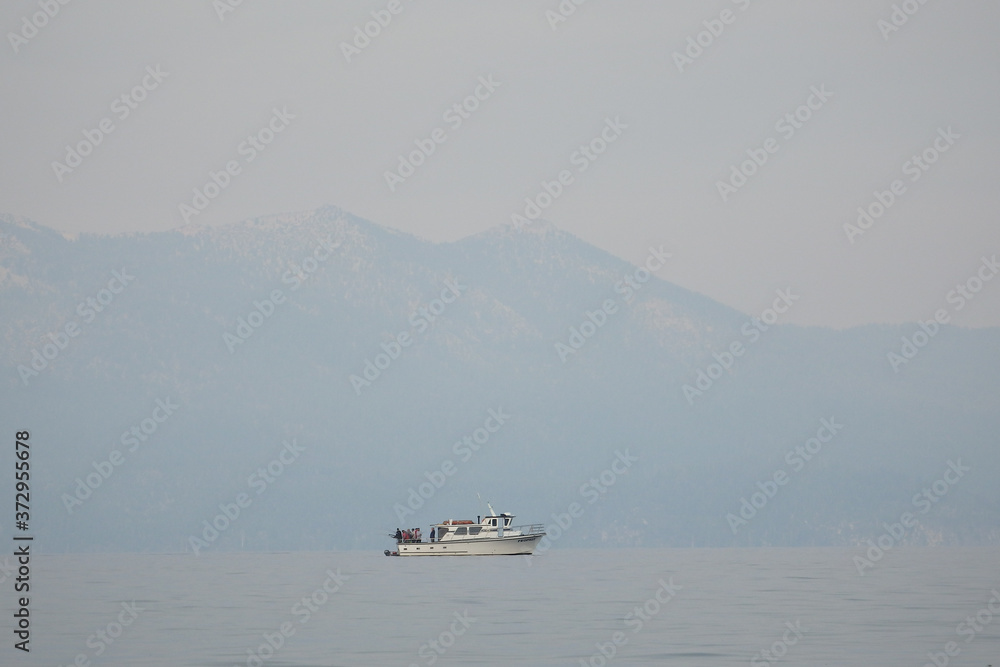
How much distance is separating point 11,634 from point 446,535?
79788 millimetres

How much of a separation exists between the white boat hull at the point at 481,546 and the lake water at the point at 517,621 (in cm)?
3681

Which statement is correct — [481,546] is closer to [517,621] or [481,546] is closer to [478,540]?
[478,540]

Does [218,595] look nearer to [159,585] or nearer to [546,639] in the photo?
[159,585]

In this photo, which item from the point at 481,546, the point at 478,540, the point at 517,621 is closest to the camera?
the point at 517,621

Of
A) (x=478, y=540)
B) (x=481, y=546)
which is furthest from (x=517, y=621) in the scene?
(x=481, y=546)

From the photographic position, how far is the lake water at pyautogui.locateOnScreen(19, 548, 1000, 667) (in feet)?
147

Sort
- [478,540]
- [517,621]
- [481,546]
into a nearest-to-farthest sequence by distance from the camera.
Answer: [517,621]
[478,540]
[481,546]

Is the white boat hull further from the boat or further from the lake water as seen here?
the lake water

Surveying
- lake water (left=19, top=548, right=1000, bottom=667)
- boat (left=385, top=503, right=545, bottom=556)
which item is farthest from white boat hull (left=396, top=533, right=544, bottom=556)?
lake water (left=19, top=548, right=1000, bottom=667)

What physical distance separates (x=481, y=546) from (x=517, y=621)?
73.2 m

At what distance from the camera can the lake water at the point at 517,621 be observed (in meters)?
44.8

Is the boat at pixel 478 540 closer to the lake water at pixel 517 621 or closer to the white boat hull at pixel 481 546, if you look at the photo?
the white boat hull at pixel 481 546

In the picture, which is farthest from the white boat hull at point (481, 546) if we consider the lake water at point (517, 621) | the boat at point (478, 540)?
the lake water at point (517, 621)

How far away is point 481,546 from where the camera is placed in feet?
422
